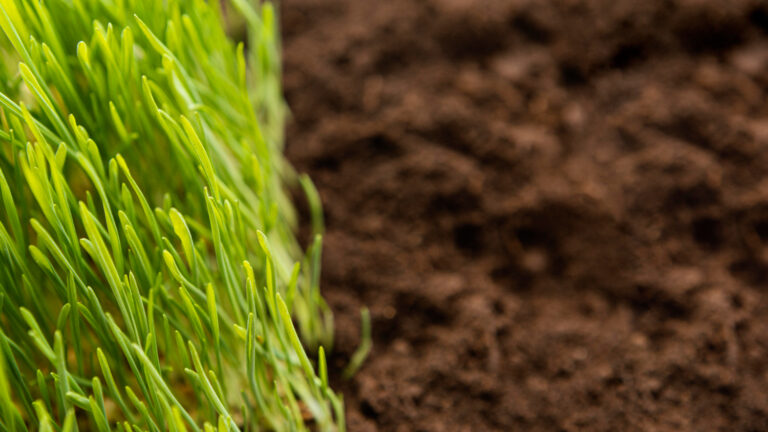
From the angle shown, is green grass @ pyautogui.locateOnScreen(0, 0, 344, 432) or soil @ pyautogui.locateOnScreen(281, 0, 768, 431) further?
soil @ pyautogui.locateOnScreen(281, 0, 768, 431)

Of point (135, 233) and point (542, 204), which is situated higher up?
point (135, 233)

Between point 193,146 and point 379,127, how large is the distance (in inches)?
25.3

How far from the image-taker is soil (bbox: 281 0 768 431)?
986 mm

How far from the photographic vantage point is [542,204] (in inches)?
46.5

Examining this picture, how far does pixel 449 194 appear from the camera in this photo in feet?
3.94

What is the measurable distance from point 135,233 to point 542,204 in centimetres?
72

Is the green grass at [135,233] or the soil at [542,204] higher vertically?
the green grass at [135,233]

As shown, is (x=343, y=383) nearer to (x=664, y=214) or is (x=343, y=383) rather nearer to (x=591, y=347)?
(x=591, y=347)

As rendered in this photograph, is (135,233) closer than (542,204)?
Yes

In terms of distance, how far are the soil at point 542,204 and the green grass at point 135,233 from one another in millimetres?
167

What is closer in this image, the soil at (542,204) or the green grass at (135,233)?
the green grass at (135,233)

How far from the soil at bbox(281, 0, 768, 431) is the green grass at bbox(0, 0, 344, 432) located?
0.17 meters

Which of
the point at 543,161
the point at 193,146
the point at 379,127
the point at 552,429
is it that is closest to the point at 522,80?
the point at 543,161

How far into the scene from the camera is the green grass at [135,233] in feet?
2.20
